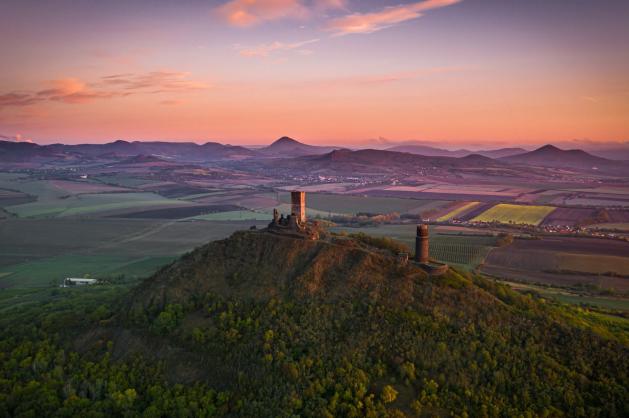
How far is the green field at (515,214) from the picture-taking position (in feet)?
397

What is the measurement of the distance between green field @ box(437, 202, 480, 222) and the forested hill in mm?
81426

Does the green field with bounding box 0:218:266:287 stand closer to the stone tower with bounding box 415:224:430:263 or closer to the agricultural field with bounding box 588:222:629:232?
the stone tower with bounding box 415:224:430:263

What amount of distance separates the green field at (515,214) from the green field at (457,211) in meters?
6.00

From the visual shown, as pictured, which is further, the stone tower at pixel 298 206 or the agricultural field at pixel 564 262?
the agricultural field at pixel 564 262

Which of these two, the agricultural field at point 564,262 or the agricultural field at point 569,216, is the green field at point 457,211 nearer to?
the agricultural field at point 569,216

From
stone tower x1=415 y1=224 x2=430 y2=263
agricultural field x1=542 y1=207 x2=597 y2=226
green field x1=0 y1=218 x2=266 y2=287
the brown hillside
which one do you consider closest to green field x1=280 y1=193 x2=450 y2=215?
agricultural field x1=542 y1=207 x2=597 y2=226

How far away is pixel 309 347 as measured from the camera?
33625mm

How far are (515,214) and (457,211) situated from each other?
50.6 ft

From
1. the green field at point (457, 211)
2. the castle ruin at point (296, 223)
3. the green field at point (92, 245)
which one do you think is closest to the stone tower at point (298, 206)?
the castle ruin at point (296, 223)

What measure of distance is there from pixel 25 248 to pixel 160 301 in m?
67.9

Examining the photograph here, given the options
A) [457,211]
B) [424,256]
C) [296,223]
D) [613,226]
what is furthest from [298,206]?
[457,211]

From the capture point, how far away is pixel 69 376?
34031mm

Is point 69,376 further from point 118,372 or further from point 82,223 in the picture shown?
point 82,223

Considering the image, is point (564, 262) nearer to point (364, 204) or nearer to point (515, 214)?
point (515, 214)
